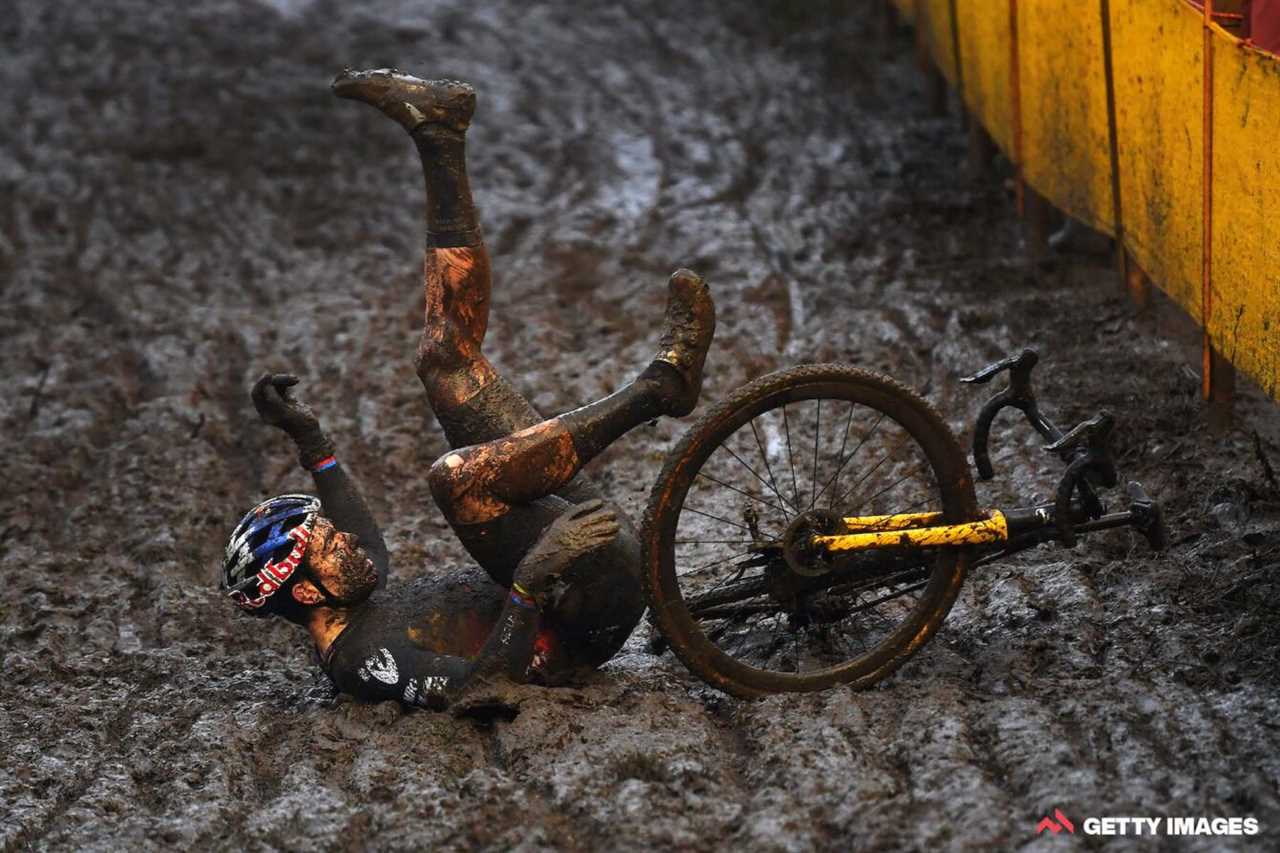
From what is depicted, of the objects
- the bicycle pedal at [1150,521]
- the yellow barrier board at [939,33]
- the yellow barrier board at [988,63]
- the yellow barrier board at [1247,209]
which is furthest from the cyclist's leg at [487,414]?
the yellow barrier board at [939,33]

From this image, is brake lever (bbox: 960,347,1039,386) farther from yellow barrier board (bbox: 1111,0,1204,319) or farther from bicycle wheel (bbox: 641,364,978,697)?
yellow barrier board (bbox: 1111,0,1204,319)

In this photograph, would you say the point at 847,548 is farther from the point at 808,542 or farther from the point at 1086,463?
the point at 1086,463

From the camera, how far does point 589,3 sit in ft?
49.3

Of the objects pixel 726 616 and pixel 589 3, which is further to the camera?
pixel 589 3

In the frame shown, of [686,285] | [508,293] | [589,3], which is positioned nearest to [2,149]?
[508,293]

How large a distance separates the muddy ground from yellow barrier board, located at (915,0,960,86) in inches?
19.9

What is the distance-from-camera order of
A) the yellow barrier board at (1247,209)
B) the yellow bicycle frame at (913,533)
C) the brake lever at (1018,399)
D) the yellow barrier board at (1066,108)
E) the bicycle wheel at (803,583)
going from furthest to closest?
the yellow barrier board at (1066,108), the yellow barrier board at (1247,209), the brake lever at (1018,399), the yellow bicycle frame at (913,533), the bicycle wheel at (803,583)

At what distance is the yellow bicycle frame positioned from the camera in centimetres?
459

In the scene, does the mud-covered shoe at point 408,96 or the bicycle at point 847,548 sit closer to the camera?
the bicycle at point 847,548

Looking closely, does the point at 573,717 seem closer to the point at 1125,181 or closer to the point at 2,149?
the point at 1125,181

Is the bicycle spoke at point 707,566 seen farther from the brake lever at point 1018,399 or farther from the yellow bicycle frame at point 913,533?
the brake lever at point 1018,399

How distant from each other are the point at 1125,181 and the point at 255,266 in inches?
211

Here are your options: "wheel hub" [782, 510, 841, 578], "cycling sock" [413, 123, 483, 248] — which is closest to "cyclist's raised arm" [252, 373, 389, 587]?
"cycling sock" [413, 123, 483, 248]

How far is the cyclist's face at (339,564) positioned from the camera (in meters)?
4.92
